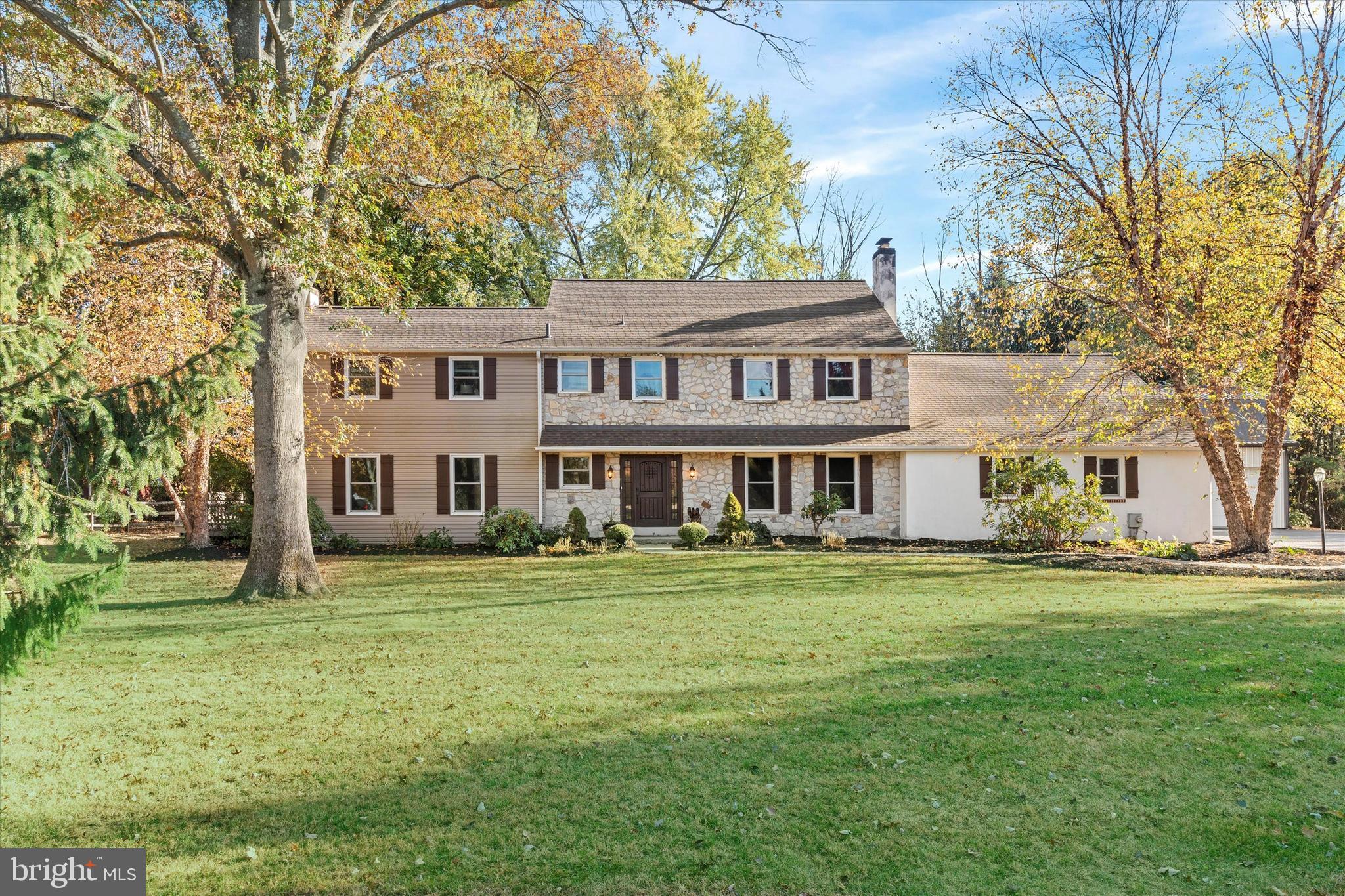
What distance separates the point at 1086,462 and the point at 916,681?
17.5m

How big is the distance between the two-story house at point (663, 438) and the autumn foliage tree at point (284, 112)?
21.8 ft

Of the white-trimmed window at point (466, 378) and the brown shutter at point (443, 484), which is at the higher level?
the white-trimmed window at point (466, 378)

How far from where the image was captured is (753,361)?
22.5m

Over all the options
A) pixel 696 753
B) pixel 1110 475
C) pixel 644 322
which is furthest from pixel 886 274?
pixel 696 753

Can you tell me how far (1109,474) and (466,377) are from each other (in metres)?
17.1

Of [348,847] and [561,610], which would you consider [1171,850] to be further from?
[561,610]

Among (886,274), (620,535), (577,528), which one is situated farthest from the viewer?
(886,274)

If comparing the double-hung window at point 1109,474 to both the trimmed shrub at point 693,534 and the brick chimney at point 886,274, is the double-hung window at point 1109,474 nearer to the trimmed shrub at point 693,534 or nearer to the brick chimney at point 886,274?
the brick chimney at point 886,274

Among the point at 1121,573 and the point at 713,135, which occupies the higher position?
the point at 713,135

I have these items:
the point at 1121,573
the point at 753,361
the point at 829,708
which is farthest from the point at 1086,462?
the point at 829,708

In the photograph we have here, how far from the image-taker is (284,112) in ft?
37.1

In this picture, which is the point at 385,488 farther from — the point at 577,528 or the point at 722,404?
the point at 722,404

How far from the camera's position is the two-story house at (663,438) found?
2164cm

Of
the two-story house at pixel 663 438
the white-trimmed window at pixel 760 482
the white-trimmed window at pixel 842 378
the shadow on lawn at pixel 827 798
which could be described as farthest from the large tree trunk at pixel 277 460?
the white-trimmed window at pixel 842 378
